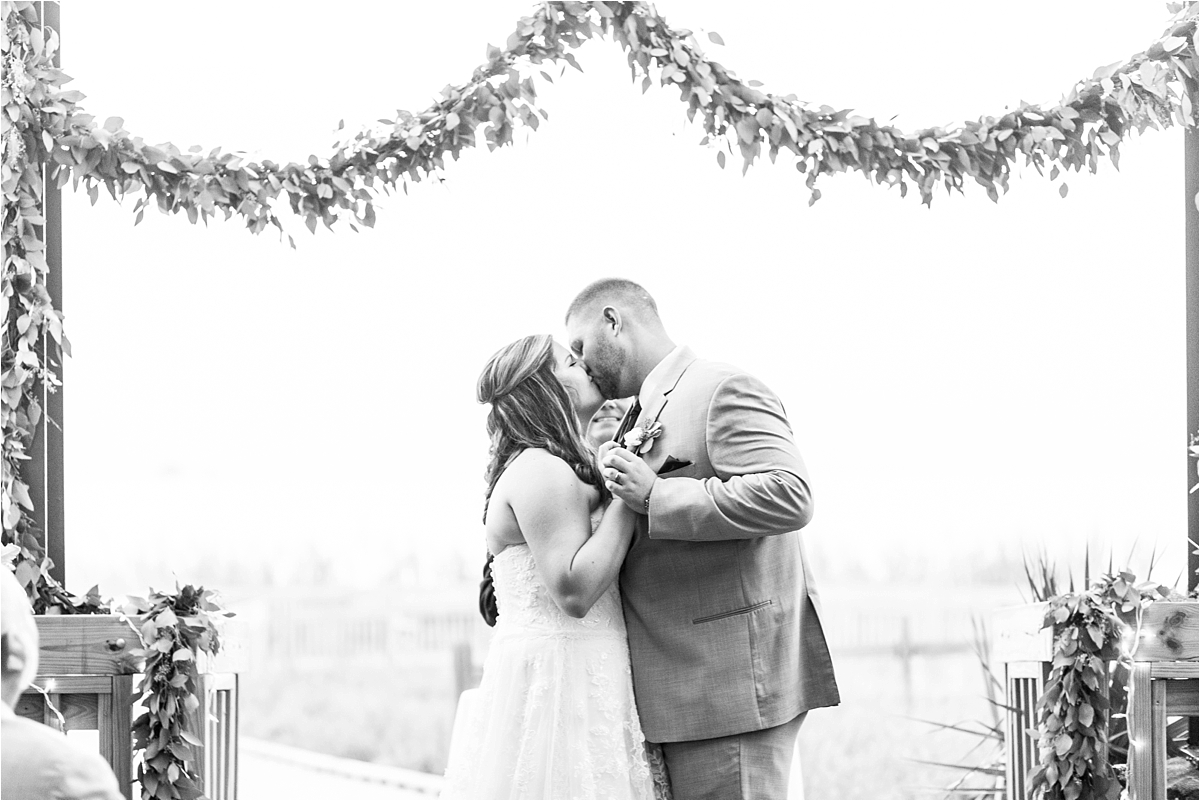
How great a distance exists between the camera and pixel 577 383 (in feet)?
8.92

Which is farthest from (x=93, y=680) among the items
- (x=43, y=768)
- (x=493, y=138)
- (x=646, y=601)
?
(x=43, y=768)

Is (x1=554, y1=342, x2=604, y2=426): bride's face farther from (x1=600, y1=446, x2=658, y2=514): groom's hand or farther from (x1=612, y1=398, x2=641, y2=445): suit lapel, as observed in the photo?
(x1=600, y1=446, x2=658, y2=514): groom's hand

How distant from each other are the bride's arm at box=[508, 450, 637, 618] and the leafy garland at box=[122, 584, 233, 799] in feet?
3.53

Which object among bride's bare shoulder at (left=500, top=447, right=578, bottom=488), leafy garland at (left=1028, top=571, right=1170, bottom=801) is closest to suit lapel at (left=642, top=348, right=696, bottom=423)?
bride's bare shoulder at (left=500, top=447, right=578, bottom=488)

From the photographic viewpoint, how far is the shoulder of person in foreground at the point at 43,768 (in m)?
1.28

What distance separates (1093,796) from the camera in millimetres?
3105

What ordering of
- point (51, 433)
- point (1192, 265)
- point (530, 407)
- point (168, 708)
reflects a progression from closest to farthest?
1. point (530, 407)
2. point (168, 708)
3. point (51, 433)
4. point (1192, 265)

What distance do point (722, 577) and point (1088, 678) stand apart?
122cm

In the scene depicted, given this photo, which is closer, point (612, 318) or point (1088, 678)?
point (612, 318)

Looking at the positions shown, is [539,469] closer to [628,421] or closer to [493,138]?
[628,421]

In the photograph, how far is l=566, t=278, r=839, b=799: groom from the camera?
2.40m

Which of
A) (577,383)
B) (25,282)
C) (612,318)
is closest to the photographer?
(577,383)

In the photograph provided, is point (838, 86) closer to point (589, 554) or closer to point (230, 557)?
point (589, 554)

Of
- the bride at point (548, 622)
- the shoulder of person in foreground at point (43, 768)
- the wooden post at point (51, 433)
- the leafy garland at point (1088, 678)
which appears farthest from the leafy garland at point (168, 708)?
the leafy garland at point (1088, 678)
